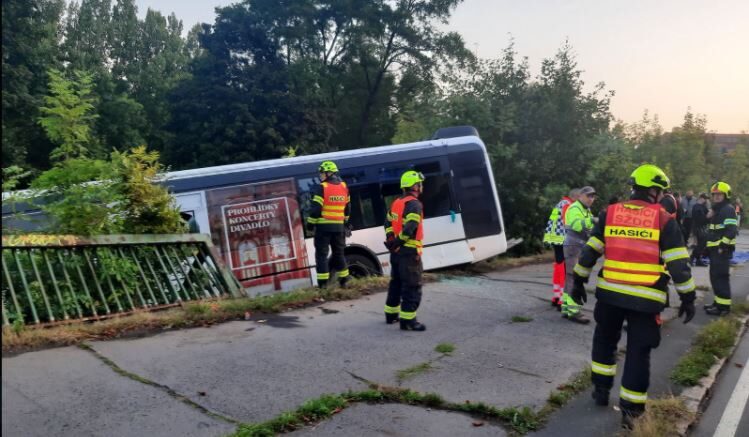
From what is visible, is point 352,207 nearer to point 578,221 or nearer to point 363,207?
point 363,207

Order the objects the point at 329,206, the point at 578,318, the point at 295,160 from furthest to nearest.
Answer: the point at 295,160 < the point at 329,206 < the point at 578,318

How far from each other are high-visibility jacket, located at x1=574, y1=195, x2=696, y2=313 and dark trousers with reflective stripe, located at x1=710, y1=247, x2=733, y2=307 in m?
4.88

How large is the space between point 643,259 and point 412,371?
84.2 inches

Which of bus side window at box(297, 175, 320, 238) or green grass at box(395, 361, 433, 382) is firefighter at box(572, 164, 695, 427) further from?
bus side window at box(297, 175, 320, 238)

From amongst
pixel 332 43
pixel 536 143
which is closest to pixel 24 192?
pixel 536 143

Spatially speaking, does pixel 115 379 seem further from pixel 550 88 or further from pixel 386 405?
pixel 550 88

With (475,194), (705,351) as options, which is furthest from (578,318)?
(475,194)

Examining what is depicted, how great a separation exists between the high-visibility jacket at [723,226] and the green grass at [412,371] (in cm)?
575

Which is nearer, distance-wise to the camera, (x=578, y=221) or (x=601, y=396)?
(x=601, y=396)

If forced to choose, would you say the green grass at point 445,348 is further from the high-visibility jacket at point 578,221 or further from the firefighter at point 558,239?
the firefighter at point 558,239

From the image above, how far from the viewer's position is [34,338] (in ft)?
17.1

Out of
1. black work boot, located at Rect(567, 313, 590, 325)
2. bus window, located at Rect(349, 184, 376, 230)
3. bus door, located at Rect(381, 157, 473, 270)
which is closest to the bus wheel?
bus window, located at Rect(349, 184, 376, 230)

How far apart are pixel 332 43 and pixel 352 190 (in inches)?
1047

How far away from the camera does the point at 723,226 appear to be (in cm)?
858
